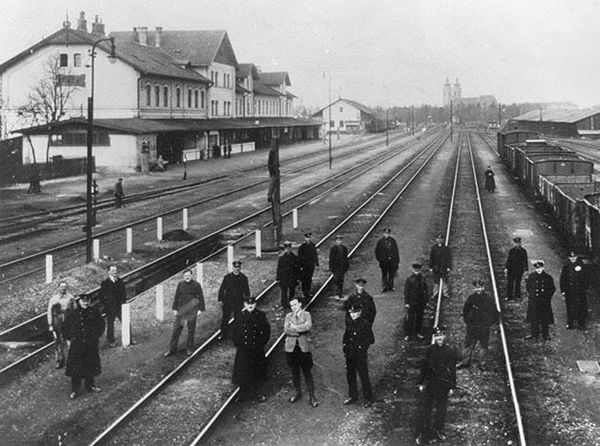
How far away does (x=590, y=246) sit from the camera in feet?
56.6

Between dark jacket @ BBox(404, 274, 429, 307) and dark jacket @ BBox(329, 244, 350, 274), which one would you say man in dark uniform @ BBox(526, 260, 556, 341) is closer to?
dark jacket @ BBox(404, 274, 429, 307)

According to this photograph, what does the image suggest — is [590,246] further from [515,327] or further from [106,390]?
[106,390]

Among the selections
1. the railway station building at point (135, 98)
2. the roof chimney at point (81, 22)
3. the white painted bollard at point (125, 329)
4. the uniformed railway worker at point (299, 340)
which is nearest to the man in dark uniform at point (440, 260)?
the uniformed railway worker at point (299, 340)

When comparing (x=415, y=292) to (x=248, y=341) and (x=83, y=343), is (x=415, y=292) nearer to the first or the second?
(x=248, y=341)

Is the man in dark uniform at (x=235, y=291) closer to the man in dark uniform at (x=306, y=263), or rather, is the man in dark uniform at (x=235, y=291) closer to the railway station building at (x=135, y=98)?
the man in dark uniform at (x=306, y=263)

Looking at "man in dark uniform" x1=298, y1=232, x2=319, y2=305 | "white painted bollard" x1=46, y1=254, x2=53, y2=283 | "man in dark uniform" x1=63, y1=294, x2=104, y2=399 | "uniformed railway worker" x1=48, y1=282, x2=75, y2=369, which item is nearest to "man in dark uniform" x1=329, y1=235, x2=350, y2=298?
"man in dark uniform" x1=298, y1=232, x2=319, y2=305

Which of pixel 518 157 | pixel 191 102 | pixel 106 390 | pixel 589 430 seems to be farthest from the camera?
pixel 191 102

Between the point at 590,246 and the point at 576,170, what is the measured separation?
16.3 m

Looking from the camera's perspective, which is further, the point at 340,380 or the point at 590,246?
the point at 590,246

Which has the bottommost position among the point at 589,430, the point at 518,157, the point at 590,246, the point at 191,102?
the point at 589,430

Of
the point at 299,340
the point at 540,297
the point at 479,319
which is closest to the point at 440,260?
the point at 540,297

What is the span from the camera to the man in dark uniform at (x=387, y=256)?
15.8 m

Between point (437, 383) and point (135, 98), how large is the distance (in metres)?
47.6

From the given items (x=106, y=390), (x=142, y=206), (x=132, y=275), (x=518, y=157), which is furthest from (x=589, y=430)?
(x=518, y=157)
